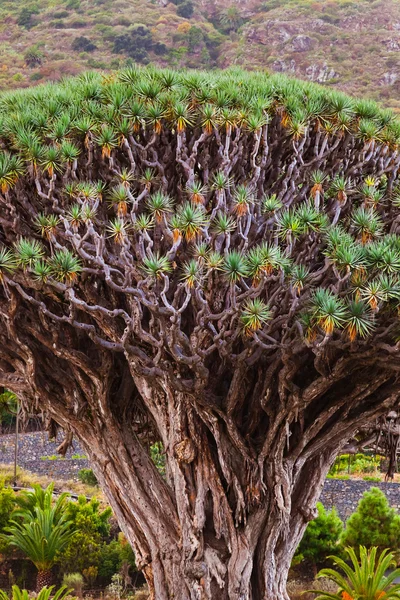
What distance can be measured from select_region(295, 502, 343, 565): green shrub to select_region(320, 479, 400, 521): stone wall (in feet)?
15.5

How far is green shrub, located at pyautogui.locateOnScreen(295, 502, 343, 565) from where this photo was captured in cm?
1574

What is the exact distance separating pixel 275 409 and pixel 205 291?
1.68 metres

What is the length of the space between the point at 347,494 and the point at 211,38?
33878mm

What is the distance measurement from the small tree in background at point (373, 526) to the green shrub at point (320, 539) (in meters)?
0.29

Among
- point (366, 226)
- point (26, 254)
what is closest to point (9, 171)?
point (26, 254)

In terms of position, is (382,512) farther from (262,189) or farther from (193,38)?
(193,38)

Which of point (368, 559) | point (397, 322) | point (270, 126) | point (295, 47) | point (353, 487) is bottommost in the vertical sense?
point (353, 487)

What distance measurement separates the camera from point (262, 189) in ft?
27.0

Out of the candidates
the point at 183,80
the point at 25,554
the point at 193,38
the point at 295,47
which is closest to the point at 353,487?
the point at 25,554

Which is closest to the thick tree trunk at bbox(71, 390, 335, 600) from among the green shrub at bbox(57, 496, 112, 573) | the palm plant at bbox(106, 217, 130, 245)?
the palm plant at bbox(106, 217, 130, 245)

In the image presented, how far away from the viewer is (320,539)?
15.8m

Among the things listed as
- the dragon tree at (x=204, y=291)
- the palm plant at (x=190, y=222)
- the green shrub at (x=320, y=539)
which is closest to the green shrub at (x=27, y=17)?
the green shrub at (x=320, y=539)

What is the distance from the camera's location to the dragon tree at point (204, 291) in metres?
7.09

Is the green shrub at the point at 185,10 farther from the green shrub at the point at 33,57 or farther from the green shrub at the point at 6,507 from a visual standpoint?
the green shrub at the point at 6,507
